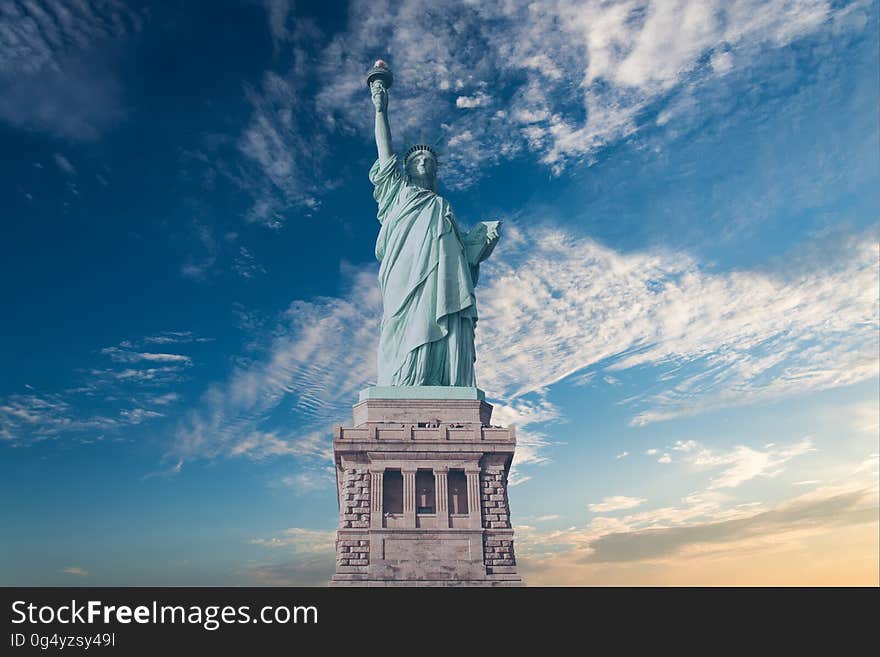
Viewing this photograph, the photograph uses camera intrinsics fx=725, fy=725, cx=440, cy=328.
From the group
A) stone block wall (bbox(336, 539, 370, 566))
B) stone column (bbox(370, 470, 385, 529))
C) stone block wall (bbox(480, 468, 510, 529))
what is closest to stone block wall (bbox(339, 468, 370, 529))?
stone column (bbox(370, 470, 385, 529))

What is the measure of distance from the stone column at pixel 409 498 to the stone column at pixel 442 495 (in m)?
0.79

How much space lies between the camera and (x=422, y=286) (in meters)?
30.2

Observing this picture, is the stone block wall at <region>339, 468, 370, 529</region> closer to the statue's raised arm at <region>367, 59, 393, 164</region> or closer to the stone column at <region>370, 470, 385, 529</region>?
the stone column at <region>370, 470, 385, 529</region>

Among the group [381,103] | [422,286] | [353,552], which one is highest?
[381,103]

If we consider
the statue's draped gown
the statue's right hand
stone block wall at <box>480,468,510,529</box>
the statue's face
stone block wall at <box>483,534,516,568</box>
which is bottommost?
stone block wall at <box>483,534,516,568</box>

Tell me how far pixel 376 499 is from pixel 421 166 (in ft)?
50.7

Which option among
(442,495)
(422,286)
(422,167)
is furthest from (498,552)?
(422,167)

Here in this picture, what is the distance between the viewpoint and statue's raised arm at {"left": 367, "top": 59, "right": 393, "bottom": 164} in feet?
105

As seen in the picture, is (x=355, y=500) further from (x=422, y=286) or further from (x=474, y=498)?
(x=422, y=286)

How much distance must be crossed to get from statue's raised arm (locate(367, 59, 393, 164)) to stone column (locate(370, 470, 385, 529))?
14152 mm
